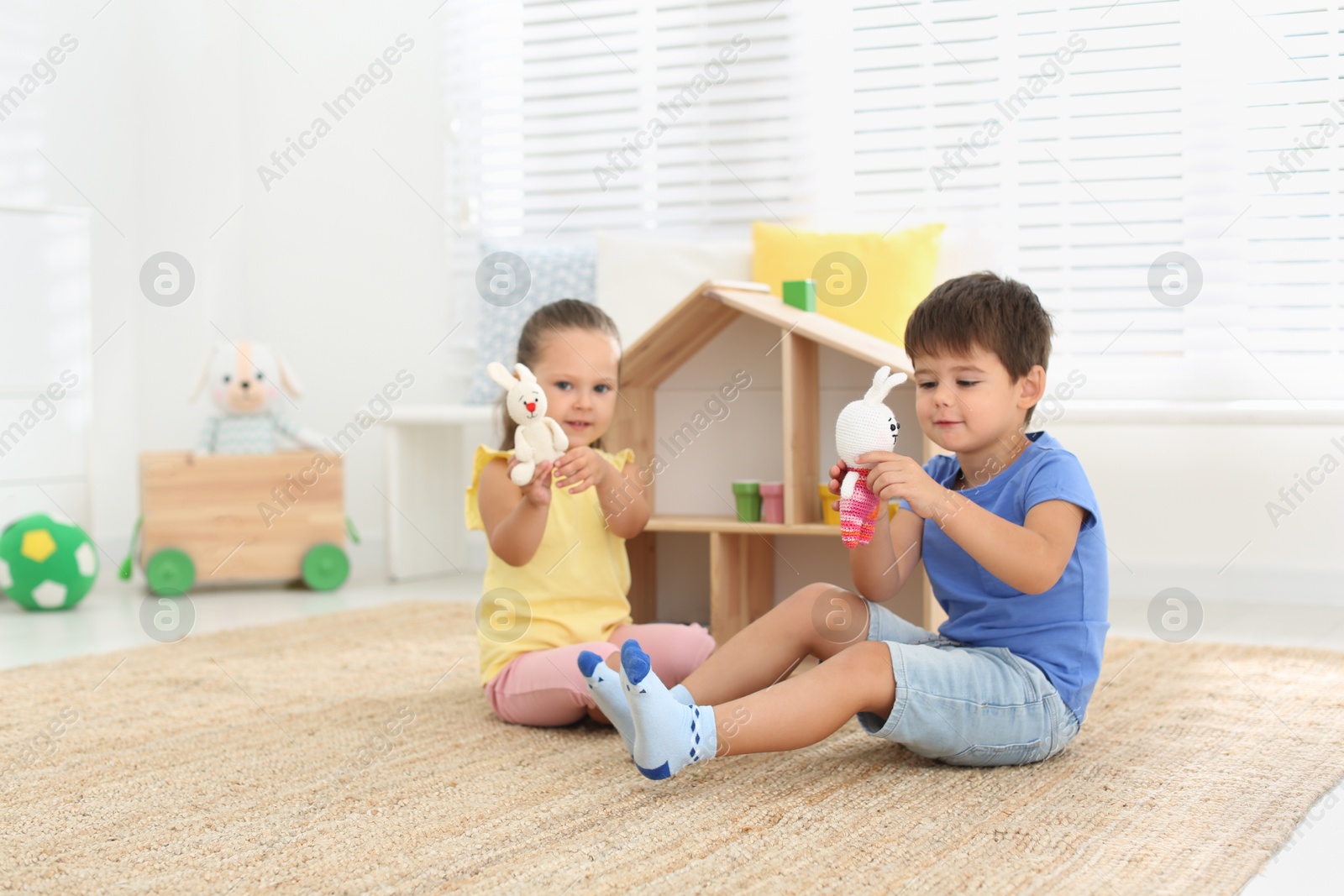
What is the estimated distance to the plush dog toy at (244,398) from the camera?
301cm

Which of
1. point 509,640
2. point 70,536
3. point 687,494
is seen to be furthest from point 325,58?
point 509,640

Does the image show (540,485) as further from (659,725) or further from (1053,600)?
(1053,600)

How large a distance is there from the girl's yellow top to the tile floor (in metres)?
0.92

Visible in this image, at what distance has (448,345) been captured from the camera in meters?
3.46

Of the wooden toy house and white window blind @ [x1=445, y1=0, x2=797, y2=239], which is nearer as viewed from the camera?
the wooden toy house

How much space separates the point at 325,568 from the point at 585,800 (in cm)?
192

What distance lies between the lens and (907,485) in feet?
4.02

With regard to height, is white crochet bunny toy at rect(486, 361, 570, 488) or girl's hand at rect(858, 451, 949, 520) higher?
white crochet bunny toy at rect(486, 361, 570, 488)

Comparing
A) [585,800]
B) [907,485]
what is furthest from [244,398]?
[907,485]

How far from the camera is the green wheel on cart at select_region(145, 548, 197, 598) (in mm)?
2848

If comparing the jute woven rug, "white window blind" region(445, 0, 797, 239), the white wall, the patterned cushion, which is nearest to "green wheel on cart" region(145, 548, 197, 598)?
the white wall

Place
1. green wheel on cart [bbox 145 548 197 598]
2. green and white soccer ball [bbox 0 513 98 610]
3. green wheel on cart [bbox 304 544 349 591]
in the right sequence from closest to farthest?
green and white soccer ball [bbox 0 513 98 610]
green wheel on cart [bbox 145 548 197 598]
green wheel on cart [bbox 304 544 349 591]

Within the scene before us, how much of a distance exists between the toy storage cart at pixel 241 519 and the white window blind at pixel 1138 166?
1.56 m

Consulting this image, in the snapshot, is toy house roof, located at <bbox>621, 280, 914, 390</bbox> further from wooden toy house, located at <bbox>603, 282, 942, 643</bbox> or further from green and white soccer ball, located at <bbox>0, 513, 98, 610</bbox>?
green and white soccer ball, located at <bbox>0, 513, 98, 610</bbox>
